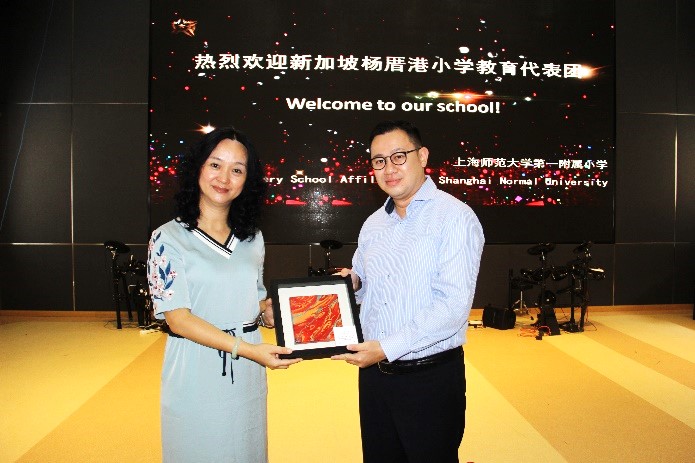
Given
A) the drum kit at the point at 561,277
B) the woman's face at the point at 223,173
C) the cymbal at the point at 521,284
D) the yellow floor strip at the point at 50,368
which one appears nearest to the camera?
the woman's face at the point at 223,173

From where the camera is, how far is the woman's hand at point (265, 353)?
1.63m

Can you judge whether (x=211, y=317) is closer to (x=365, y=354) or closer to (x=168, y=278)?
(x=168, y=278)

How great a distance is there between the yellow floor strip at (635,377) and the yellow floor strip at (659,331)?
644 mm

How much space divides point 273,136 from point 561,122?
3806 millimetres

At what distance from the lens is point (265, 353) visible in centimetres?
164

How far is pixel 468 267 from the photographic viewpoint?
1725mm

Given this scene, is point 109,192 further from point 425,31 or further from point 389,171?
point 389,171

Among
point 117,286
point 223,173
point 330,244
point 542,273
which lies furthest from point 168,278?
point 542,273

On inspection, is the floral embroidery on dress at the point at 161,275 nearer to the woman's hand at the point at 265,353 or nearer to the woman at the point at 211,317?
the woman at the point at 211,317

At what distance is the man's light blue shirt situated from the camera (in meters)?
1.69

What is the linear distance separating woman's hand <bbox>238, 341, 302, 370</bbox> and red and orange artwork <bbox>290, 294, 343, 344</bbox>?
3.4 inches

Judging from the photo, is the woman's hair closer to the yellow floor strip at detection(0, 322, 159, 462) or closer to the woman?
the woman

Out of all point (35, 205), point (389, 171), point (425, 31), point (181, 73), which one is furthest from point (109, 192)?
point (389, 171)

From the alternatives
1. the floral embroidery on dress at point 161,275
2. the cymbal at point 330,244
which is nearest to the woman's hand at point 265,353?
the floral embroidery on dress at point 161,275
